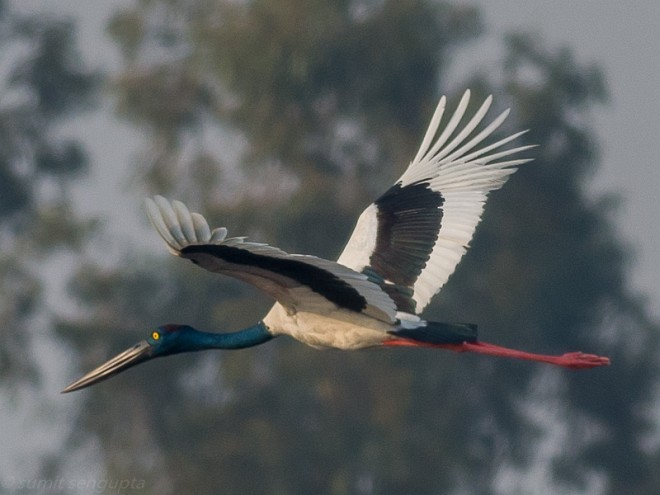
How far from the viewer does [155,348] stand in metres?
11.7

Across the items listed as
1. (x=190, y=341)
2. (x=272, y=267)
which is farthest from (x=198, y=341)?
(x=272, y=267)

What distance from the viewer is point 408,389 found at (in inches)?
1139

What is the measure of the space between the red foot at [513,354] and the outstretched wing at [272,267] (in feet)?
0.79

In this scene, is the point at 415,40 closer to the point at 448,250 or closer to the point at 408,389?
the point at 408,389

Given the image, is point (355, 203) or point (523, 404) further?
point (523, 404)

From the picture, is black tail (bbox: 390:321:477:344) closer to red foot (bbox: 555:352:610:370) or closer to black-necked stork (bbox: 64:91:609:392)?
black-necked stork (bbox: 64:91:609:392)

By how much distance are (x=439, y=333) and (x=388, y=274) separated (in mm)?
794

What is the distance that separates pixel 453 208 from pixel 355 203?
724 inches

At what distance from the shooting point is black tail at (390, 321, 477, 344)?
1078cm

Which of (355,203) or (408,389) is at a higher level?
(355,203)

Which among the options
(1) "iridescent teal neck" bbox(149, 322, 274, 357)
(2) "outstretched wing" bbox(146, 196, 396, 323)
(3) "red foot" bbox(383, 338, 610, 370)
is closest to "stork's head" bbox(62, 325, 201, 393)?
(1) "iridescent teal neck" bbox(149, 322, 274, 357)

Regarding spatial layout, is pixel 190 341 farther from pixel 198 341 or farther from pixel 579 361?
pixel 579 361

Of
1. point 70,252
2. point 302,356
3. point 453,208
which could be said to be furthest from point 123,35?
point 453,208

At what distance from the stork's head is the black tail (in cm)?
144
